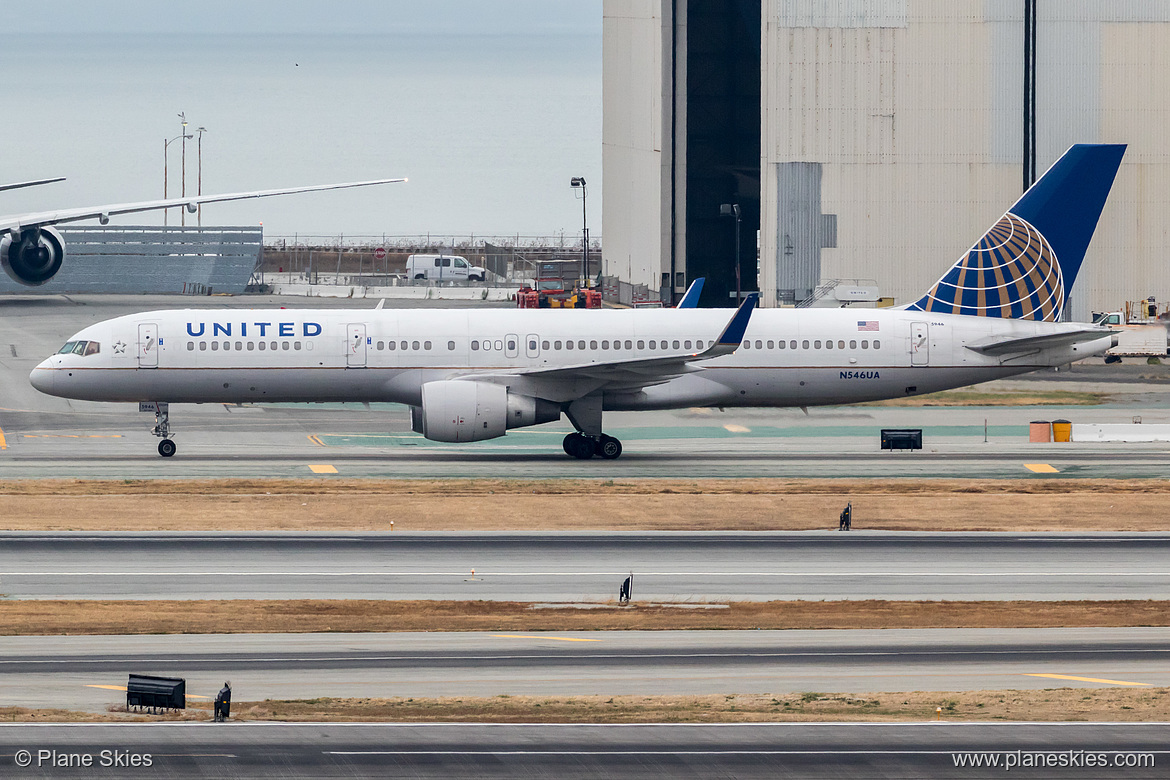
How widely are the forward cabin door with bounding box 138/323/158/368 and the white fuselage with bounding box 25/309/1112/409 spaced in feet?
0.10

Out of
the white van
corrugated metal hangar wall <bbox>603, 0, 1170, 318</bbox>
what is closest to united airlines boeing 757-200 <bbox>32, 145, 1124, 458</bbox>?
corrugated metal hangar wall <bbox>603, 0, 1170, 318</bbox>

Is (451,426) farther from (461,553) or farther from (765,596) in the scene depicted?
(765,596)

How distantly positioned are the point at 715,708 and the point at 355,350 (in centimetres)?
2537

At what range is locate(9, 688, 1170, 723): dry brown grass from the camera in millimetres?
19812

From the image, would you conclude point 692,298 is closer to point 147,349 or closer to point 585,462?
point 585,462

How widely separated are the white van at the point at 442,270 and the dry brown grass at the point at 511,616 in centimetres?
9781

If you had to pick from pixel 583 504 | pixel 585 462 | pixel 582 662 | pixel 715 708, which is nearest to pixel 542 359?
pixel 585 462

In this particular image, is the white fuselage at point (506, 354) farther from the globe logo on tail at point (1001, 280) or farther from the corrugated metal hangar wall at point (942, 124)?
the corrugated metal hangar wall at point (942, 124)

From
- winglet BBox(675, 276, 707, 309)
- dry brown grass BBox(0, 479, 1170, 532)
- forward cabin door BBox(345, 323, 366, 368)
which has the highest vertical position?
winglet BBox(675, 276, 707, 309)

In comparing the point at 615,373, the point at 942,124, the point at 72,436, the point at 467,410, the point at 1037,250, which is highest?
the point at 942,124

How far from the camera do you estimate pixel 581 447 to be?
147ft

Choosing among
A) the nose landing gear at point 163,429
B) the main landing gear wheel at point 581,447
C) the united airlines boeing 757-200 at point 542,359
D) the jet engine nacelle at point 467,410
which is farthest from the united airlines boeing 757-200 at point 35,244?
the jet engine nacelle at point 467,410

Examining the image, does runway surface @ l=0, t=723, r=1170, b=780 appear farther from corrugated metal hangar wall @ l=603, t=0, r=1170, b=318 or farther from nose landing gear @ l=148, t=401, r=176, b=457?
corrugated metal hangar wall @ l=603, t=0, r=1170, b=318

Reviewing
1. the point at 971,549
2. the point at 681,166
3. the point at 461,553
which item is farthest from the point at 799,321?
the point at 681,166
